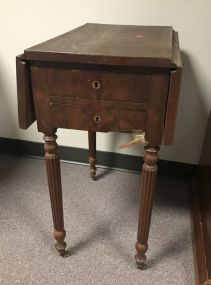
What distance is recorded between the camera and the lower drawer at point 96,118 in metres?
0.72

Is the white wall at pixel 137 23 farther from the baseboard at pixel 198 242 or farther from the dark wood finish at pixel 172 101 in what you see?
the dark wood finish at pixel 172 101

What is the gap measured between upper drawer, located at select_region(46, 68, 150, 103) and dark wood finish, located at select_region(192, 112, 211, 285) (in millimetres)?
539

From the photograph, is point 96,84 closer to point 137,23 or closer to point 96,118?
point 96,118

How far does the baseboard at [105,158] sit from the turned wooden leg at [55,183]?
60cm

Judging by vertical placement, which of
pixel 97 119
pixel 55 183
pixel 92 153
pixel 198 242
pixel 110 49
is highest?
pixel 110 49

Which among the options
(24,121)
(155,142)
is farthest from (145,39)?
(24,121)

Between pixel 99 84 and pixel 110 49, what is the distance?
9 centimetres

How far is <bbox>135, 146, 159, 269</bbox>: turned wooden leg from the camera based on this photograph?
2.48ft

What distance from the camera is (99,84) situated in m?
0.69

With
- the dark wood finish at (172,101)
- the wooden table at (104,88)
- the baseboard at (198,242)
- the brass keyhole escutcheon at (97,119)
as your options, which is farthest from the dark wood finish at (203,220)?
the brass keyhole escutcheon at (97,119)

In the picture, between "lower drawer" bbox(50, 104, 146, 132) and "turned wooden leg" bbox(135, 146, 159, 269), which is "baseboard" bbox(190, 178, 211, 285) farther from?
"lower drawer" bbox(50, 104, 146, 132)

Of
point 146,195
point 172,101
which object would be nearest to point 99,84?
point 172,101

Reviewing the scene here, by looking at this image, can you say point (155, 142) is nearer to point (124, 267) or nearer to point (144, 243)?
point (144, 243)

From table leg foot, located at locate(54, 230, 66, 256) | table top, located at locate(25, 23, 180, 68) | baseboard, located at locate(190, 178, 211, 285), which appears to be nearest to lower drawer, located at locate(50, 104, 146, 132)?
table top, located at locate(25, 23, 180, 68)
